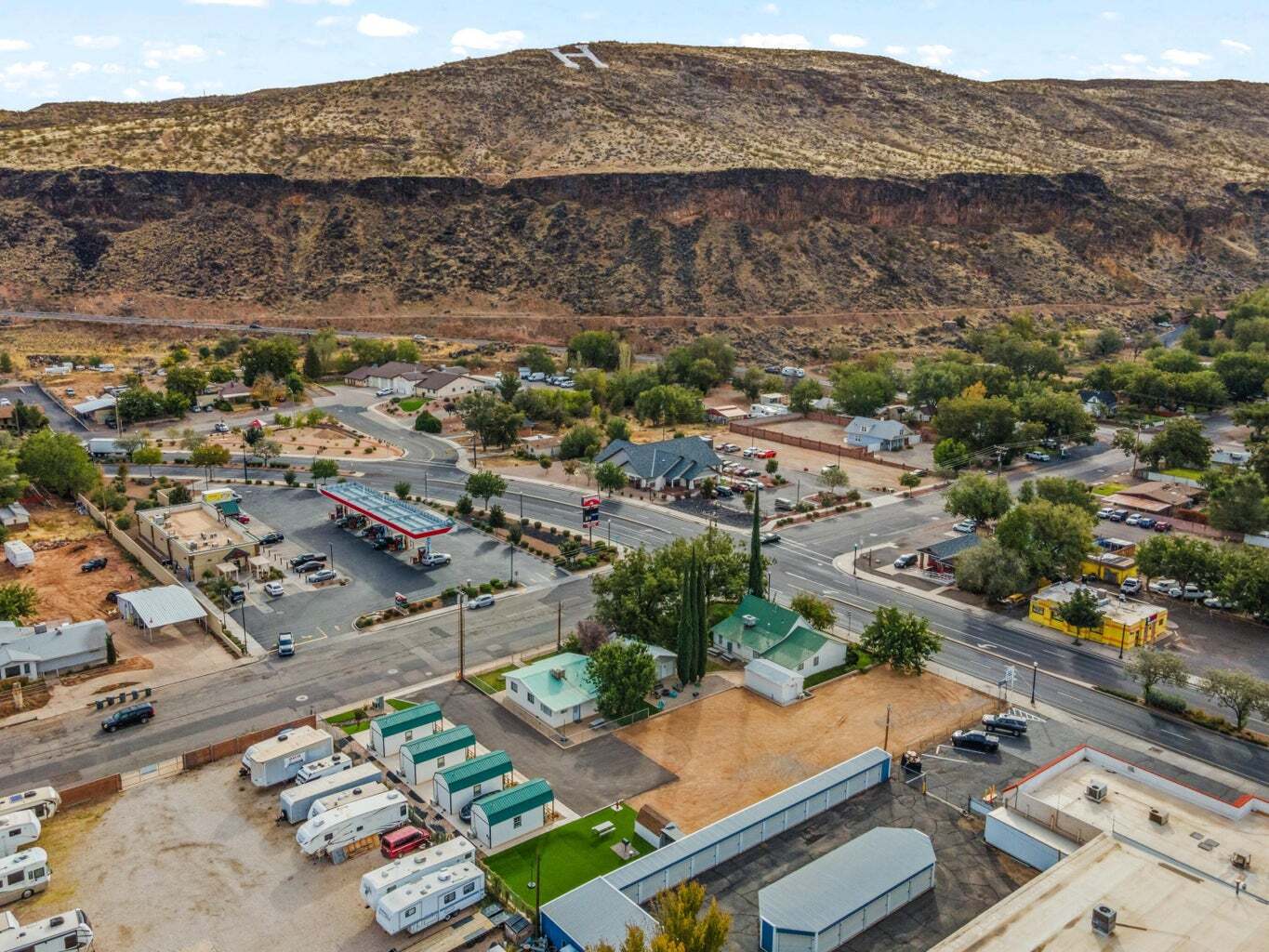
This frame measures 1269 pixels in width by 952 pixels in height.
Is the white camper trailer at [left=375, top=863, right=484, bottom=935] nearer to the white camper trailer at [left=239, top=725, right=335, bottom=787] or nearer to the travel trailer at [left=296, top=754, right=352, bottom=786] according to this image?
the travel trailer at [left=296, top=754, right=352, bottom=786]

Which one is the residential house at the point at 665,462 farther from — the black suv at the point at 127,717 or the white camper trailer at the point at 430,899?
the white camper trailer at the point at 430,899

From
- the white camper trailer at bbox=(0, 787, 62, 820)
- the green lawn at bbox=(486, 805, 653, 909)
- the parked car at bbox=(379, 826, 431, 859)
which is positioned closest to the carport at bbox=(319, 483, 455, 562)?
the white camper trailer at bbox=(0, 787, 62, 820)

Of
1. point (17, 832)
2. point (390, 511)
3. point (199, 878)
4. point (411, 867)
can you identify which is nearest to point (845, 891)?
point (411, 867)

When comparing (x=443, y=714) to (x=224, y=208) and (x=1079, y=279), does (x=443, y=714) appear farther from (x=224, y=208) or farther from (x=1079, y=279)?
(x=1079, y=279)

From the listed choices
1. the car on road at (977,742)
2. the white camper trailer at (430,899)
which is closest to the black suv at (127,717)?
the white camper trailer at (430,899)

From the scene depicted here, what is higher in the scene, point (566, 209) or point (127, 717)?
point (566, 209)

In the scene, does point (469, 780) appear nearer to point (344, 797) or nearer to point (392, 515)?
point (344, 797)
